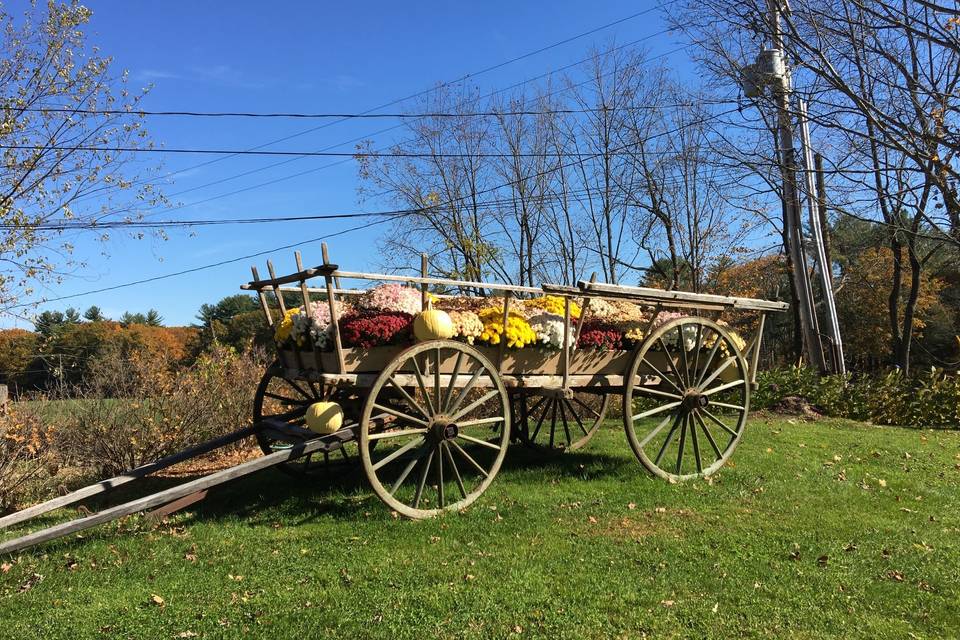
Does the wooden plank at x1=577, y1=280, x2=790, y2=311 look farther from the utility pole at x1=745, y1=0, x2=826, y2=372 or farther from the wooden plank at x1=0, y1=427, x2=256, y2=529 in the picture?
the wooden plank at x1=0, y1=427, x2=256, y2=529

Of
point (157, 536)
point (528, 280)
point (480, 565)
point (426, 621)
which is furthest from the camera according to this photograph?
point (528, 280)

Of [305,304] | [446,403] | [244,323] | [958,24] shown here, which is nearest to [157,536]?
[305,304]

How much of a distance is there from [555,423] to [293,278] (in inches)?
211

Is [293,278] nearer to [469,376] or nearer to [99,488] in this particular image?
[469,376]

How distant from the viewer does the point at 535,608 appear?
3447 mm

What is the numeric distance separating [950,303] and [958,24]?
110 ft

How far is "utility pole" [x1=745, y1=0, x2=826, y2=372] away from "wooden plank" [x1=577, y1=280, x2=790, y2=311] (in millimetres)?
1342

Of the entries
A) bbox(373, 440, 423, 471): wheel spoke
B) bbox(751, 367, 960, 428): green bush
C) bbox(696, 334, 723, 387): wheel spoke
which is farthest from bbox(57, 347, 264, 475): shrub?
bbox(751, 367, 960, 428): green bush

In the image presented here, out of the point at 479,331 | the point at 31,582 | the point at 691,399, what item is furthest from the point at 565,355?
the point at 31,582

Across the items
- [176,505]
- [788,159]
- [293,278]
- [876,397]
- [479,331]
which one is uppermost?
[788,159]

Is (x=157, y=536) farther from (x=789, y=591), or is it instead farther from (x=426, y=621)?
(x=789, y=591)

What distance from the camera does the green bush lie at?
430 inches

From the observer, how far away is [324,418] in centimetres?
475

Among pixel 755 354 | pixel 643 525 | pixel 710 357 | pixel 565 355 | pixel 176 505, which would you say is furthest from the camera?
pixel 755 354
